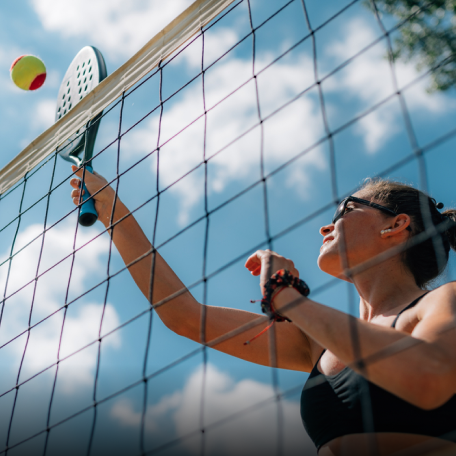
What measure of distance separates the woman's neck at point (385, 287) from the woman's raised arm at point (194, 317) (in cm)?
27

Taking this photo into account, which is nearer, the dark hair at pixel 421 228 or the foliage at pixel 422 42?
the dark hair at pixel 421 228

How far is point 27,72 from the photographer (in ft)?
11.0

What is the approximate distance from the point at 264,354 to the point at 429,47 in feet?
9.34

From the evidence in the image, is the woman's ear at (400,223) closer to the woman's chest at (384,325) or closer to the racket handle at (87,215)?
the woman's chest at (384,325)

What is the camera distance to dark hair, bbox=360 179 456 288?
1681 mm

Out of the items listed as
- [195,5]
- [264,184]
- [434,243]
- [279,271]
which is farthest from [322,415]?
[195,5]

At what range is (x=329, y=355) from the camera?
154cm

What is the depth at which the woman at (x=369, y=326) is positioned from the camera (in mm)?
1117

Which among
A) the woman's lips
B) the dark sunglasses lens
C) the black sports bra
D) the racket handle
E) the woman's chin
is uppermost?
the racket handle

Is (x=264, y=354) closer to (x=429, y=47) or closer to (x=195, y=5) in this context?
(x=195, y=5)

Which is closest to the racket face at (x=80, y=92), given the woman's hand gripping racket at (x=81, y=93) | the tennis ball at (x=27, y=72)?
the woman's hand gripping racket at (x=81, y=93)

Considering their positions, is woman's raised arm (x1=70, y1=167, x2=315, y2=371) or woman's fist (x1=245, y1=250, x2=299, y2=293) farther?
woman's raised arm (x1=70, y1=167, x2=315, y2=371)

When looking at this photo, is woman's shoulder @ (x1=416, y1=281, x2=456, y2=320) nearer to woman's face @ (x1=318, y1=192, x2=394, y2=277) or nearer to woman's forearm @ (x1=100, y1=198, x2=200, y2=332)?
woman's face @ (x1=318, y1=192, x2=394, y2=277)

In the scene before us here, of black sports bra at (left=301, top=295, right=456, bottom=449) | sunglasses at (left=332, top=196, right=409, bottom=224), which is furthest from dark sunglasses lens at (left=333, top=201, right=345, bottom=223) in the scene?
black sports bra at (left=301, top=295, right=456, bottom=449)
